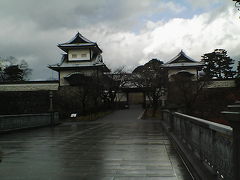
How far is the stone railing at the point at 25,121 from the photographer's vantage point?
761 inches

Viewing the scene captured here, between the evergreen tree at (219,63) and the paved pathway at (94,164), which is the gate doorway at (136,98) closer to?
the evergreen tree at (219,63)

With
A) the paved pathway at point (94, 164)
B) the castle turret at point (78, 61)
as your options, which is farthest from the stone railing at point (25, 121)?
the castle turret at point (78, 61)

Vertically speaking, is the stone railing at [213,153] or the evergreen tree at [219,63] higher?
the evergreen tree at [219,63]

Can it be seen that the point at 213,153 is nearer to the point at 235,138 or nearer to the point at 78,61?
the point at 235,138

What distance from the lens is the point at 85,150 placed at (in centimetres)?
1105

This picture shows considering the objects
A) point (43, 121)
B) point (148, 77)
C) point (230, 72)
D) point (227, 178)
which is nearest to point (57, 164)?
point (227, 178)

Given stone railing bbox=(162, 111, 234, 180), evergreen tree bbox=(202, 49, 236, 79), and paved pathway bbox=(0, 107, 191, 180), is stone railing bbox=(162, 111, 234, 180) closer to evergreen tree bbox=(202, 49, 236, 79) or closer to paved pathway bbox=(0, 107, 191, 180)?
paved pathway bbox=(0, 107, 191, 180)

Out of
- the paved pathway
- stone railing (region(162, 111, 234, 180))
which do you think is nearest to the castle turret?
the paved pathway

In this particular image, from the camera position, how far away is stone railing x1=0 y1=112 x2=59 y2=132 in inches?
761

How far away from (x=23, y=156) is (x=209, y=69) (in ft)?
207

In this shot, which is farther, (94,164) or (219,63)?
(219,63)

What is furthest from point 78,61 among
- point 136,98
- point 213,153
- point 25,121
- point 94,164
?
point 213,153

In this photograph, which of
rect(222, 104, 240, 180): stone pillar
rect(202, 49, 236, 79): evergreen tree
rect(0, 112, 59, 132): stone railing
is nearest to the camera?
rect(222, 104, 240, 180): stone pillar

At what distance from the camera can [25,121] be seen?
2272cm
